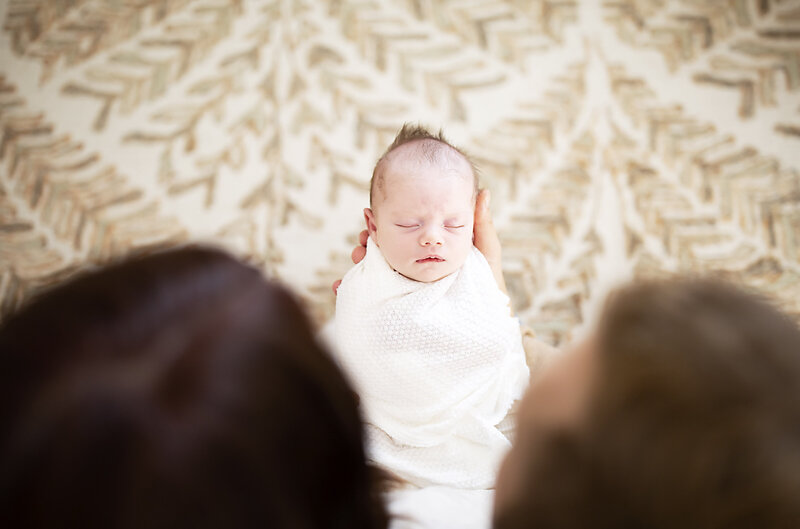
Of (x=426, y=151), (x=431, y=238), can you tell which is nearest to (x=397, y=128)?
(x=426, y=151)

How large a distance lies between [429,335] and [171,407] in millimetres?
626

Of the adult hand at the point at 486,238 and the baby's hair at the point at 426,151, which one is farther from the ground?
the baby's hair at the point at 426,151

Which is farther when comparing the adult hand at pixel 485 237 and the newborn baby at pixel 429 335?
the adult hand at pixel 485 237

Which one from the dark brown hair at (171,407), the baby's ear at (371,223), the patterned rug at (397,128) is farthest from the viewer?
the patterned rug at (397,128)

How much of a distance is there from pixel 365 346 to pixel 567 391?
1.83ft

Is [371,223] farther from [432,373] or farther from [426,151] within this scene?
[432,373]

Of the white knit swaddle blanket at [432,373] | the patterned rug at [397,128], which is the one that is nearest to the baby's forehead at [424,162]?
the white knit swaddle blanket at [432,373]

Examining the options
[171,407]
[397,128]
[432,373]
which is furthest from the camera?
[397,128]

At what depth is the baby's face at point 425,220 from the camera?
0.93 m

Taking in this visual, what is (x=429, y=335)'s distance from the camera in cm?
91

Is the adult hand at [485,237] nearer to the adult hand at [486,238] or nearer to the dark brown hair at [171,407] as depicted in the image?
the adult hand at [486,238]

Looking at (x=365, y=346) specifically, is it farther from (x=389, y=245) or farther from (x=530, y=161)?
(x=530, y=161)

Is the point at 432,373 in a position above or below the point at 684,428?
below

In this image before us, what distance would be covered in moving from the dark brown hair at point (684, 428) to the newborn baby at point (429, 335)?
505 millimetres
